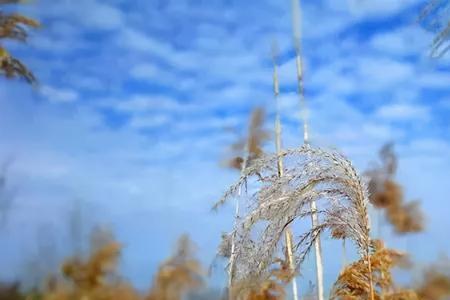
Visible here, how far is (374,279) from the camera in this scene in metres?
11.4

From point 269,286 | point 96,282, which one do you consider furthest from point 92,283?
point 269,286

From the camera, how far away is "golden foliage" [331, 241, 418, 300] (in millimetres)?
10531

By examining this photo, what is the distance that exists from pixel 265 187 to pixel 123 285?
7.51 feet

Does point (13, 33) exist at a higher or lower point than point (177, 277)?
higher

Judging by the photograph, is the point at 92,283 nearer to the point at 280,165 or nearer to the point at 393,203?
the point at 280,165

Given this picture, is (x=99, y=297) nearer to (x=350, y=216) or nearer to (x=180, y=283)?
(x=180, y=283)

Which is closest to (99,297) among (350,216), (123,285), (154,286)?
(123,285)

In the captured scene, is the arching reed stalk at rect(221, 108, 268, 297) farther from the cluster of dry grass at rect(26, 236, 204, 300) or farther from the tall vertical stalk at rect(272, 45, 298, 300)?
the cluster of dry grass at rect(26, 236, 204, 300)

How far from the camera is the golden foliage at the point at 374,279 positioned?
1053 centimetres

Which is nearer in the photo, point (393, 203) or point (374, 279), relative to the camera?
point (374, 279)

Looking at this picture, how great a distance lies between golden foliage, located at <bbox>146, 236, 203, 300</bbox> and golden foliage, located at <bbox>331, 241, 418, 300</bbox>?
2.28m

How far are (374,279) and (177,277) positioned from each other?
10.4 feet

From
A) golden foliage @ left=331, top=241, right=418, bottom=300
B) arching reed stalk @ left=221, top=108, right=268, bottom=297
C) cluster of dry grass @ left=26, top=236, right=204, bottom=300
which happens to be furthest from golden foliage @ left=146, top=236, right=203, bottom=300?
arching reed stalk @ left=221, top=108, right=268, bottom=297

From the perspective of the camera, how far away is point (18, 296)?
9.19 meters
